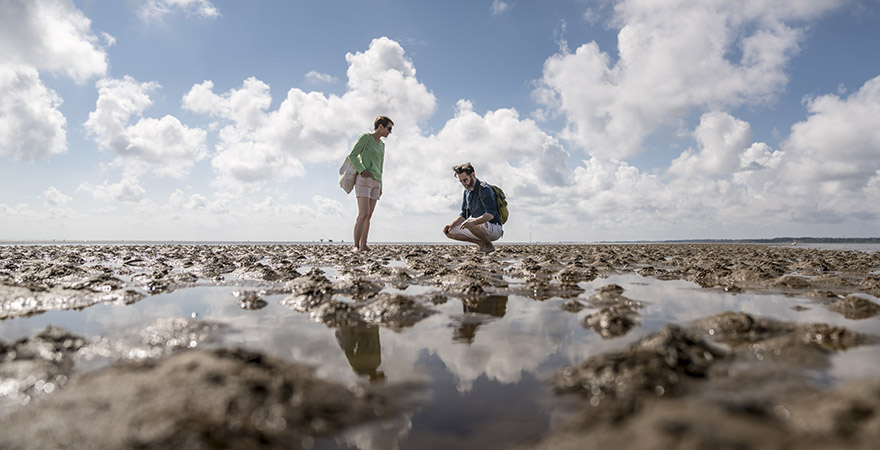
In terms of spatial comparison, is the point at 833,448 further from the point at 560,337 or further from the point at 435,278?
the point at 435,278

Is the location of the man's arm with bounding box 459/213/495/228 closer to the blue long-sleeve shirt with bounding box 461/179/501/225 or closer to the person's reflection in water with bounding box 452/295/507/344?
the blue long-sleeve shirt with bounding box 461/179/501/225

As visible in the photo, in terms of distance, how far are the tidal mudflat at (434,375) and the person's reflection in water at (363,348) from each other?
0.02 meters

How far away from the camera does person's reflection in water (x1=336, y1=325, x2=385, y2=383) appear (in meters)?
2.65

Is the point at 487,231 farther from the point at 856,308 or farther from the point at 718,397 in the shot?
the point at 718,397

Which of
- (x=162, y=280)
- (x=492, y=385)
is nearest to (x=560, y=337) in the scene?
(x=492, y=385)

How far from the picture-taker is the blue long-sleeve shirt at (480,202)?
13898 mm

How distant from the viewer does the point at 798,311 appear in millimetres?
4656

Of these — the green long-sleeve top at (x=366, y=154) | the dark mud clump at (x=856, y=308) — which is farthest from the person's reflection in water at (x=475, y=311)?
the green long-sleeve top at (x=366, y=154)

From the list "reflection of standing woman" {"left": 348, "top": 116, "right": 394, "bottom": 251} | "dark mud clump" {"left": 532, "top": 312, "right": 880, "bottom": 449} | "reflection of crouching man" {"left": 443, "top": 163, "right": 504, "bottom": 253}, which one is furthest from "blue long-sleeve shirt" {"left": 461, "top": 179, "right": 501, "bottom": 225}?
"dark mud clump" {"left": 532, "top": 312, "right": 880, "bottom": 449}

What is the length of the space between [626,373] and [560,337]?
113 centimetres

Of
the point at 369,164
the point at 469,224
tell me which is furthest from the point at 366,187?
the point at 469,224

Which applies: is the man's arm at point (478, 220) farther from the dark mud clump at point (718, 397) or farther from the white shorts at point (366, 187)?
the dark mud clump at point (718, 397)

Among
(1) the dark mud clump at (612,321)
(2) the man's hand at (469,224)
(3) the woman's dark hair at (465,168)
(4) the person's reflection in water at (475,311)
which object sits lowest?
(4) the person's reflection in water at (475,311)

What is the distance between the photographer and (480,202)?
1404cm
